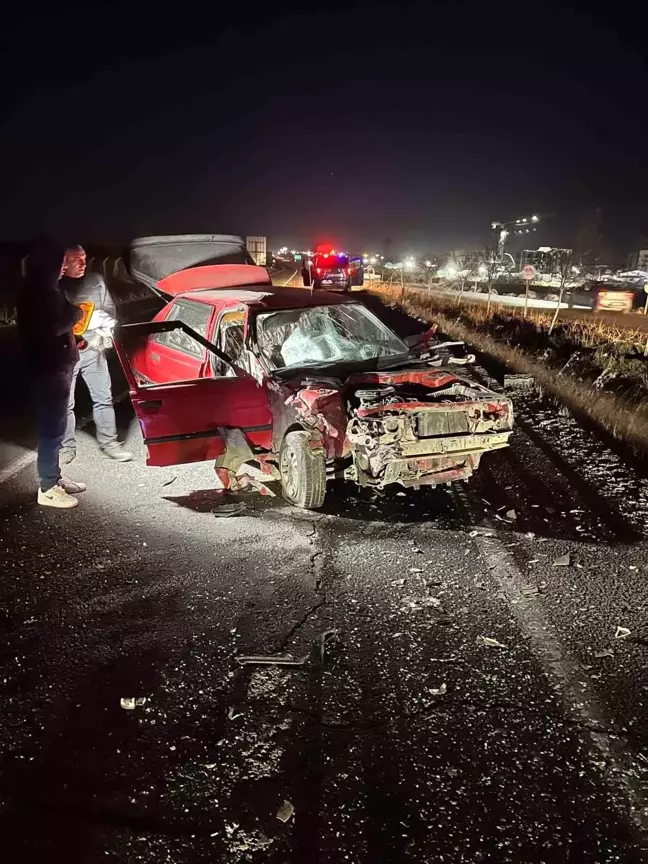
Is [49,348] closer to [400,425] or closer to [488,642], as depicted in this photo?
[400,425]

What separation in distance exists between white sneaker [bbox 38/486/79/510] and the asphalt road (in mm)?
86

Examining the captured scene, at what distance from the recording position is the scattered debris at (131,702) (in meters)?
2.54

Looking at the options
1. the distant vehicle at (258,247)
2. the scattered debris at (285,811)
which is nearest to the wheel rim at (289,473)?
the scattered debris at (285,811)

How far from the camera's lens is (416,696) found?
262cm

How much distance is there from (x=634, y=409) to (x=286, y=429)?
493cm

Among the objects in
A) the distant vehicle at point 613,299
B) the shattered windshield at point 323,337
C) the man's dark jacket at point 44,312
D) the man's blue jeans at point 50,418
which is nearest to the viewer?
the man's dark jacket at point 44,312

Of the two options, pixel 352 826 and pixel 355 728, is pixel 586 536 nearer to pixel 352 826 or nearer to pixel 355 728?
pixel 355 728

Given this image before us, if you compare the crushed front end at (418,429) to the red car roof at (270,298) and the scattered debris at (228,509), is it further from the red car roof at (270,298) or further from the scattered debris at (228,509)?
the red car roof at (270,298)

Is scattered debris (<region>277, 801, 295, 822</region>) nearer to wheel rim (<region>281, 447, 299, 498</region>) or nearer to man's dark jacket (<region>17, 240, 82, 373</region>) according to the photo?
wheel rim (<region>281, 447, 299, 498</region>)

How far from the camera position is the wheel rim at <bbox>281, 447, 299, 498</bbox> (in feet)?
14.8

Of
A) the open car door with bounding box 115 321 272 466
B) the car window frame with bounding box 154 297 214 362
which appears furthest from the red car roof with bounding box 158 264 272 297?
the open car door with bounding box 115 321 272 466

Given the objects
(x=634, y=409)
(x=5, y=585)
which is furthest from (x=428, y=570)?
(x=634, y=409)

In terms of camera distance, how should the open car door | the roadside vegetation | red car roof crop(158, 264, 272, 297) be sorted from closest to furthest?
the open car door → the roadside vegetation → red car roof crop(158, 264, 272, 297)

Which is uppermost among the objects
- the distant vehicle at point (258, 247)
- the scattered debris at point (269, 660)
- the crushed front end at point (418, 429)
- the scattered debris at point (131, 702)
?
the distant vehicle at point (258, 247)
